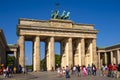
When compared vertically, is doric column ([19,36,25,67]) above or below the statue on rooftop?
below

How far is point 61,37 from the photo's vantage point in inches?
2625

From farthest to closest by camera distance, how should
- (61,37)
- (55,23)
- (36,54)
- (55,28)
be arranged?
(61,37)
(55,23)
(55,28)
(36,54)

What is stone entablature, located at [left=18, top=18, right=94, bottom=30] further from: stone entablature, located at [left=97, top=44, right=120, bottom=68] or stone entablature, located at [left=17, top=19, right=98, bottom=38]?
stone entablature, located at [left=97, top=44, right=120, bottom=68]

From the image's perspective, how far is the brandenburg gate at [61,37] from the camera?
6201 centimetres

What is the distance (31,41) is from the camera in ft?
237

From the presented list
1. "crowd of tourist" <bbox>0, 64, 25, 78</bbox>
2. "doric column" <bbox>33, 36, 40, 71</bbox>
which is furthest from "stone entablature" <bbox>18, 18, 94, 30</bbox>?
"crowd of tourist" <bbox>0, 64, 25, 78</bbox>

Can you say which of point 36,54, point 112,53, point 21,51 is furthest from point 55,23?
point 112,53

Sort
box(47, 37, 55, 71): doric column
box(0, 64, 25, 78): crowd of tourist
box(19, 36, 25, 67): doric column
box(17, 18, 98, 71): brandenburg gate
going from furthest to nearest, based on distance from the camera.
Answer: box(47, 37, 55, 71): doric column, box(17, 18, 98, 71): brandenburg gate, box(19, 36, 25, 67): doric column, box(0, 64, 25, 78): crowd of tourist

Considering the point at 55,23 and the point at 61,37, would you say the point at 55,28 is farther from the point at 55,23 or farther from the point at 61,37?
the point at 61,37

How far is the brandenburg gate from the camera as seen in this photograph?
6201cm

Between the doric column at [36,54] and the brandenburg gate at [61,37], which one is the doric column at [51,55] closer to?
the brandenburg gate at [61,37]

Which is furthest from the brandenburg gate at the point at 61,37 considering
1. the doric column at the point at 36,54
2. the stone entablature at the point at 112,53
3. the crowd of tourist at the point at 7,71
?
the crowd of tourist at the point at 7,71

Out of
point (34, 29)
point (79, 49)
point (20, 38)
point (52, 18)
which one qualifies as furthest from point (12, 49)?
point (79, 49)

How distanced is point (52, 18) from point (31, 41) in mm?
10732
